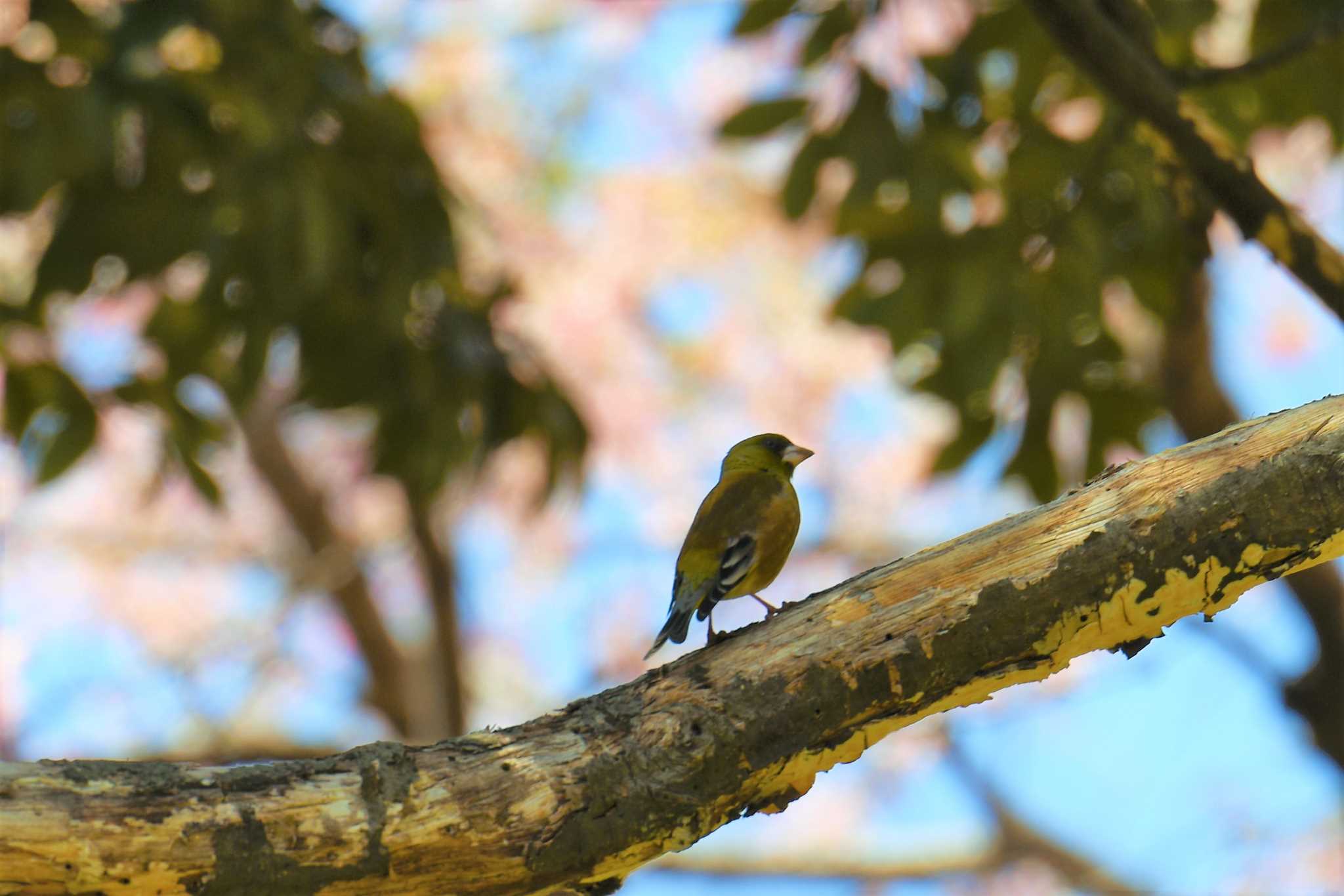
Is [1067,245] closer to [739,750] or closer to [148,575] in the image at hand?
Answer: [739,750]

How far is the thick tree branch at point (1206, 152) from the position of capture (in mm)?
2818

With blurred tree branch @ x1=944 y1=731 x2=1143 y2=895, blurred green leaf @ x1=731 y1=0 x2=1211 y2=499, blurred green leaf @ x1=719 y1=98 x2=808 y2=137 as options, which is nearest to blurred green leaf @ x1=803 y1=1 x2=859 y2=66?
blurred green leaf @ x1=731 y1=0 x2=1211 y2=499

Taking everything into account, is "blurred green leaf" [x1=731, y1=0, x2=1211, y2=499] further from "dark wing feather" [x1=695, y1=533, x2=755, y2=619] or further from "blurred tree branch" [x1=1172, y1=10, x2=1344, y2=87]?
"dark wing feather" [x1=695, y1=533, x2=755, y2=619]

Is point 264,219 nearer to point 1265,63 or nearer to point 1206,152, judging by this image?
point 1206,152

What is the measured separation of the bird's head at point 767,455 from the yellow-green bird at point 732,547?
0.29 m

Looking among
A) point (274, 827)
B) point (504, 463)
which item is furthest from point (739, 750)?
point (504, 463)

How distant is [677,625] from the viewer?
8.57 ft

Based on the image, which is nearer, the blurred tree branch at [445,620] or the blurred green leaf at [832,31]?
the blurred green leaf at [832,31]

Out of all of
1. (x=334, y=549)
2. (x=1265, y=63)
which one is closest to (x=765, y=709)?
(x=1265, y=63)

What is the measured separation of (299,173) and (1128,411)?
2.56m

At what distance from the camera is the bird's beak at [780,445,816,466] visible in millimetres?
3217

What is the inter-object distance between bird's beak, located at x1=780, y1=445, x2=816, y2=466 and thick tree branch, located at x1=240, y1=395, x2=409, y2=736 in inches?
134

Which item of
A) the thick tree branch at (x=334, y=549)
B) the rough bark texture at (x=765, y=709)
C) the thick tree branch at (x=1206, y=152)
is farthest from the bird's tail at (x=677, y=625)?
the thick tree branch at (x=334, y=549)

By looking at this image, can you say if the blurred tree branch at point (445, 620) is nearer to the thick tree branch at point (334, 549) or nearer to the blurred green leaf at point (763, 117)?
the thick tree branch at point (334, 549)
